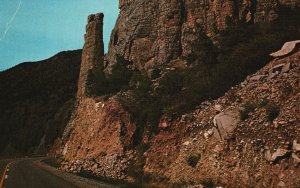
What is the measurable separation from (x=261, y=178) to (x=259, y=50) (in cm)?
1147

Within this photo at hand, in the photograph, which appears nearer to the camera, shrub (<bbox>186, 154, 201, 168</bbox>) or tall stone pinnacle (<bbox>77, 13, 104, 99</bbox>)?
shrub (<bbox>186, 154, 201, 168</bbox>)

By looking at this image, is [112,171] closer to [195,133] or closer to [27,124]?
[195,133]

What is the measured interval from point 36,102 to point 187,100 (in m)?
93.5

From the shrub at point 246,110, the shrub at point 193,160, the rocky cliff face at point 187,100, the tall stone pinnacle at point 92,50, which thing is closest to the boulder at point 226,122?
the rocky cliff face at point 187,100

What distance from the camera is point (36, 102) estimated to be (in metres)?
112

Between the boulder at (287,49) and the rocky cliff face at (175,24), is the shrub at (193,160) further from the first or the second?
the rocky cliff face at (175,24)

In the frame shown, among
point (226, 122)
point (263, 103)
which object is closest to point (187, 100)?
point (226, 122)

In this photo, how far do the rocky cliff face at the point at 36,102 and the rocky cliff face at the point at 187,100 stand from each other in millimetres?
49076

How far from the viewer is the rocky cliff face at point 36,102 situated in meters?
94.2

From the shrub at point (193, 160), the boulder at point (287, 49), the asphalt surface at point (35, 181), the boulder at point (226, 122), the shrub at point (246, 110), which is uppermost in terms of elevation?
the boulder at point (287, 49)

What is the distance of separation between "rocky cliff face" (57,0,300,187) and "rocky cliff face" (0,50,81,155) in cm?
4908

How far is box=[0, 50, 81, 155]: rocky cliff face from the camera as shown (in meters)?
94.2

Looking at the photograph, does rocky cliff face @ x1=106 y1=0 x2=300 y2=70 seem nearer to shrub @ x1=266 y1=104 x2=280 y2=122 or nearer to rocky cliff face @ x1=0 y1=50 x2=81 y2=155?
shrub @ x1=266 y1=104 x2=280 y2=122

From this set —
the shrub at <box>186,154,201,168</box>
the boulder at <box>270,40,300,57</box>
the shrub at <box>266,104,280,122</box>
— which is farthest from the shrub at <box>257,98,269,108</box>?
the boulder at <box>270,40,300,57</box>
